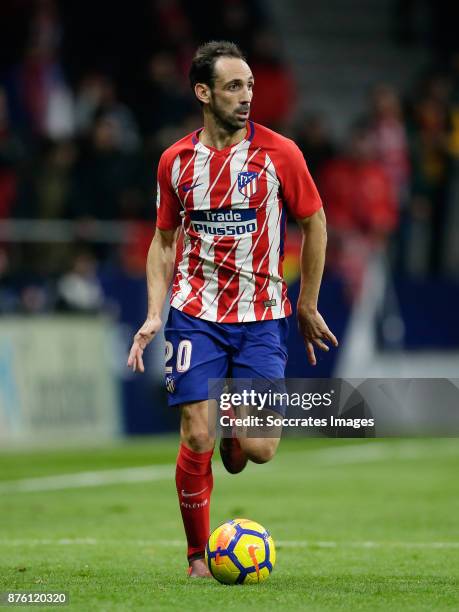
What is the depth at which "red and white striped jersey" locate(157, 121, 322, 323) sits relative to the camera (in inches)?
270

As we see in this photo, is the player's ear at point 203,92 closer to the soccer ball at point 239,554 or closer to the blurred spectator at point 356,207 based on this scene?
the soccer ball at point 239,554

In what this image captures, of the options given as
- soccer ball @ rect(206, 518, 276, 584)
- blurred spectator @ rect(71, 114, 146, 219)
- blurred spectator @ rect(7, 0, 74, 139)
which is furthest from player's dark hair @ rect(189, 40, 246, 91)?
blurred spectator @ rect(7, 0, 74, 139)

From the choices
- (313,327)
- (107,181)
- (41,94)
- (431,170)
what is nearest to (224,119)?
(313,327)

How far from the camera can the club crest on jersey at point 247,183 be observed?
6848 millimetres

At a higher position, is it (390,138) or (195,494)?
(390,138)

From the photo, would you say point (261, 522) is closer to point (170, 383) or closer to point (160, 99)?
point (170, 383)

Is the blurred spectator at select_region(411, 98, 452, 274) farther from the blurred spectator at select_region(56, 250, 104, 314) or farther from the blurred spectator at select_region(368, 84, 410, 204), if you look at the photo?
the blurred spectator at select_region(56, 250, 104, 314)

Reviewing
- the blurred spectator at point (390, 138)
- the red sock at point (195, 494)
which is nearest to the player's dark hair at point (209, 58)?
the red sock at point (195, 494)

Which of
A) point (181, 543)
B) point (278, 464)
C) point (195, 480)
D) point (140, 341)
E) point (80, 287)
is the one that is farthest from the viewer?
point (80, 287)

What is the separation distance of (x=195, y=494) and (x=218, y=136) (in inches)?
66.7

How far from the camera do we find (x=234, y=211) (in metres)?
6.87

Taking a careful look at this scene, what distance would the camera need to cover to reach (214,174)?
686cm

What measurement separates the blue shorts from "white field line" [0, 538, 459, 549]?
1.91 m

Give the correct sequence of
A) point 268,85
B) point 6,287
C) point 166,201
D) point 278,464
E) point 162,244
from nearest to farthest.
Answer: point 166,201 → point 162,244 → point 278,464 → point 6,287 → point 268,85
